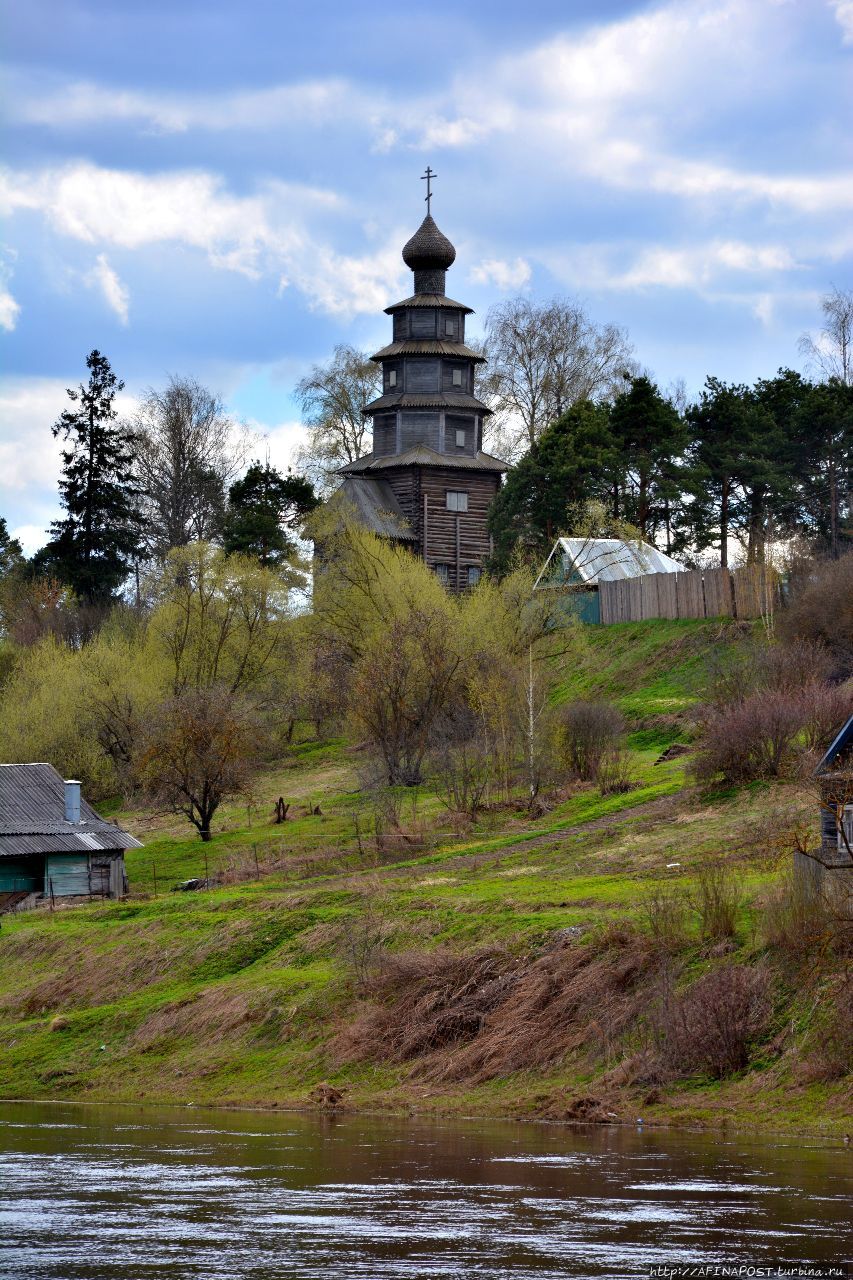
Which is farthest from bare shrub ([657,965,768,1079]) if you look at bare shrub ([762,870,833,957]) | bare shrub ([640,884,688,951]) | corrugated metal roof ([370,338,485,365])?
corrugated metal roof ([370,338,485,365])

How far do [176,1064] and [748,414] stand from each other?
46.3 meters

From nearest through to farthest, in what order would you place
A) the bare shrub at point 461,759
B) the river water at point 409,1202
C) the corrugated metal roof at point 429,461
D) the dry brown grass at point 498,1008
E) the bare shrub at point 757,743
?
the river water at point 409,1202, the dry brown grass at point 498,1008, the bare shrub at point 757,743, the bare shrub at point 461,759, the corrugated metal roof at point 429,461

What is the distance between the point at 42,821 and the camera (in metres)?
51.6

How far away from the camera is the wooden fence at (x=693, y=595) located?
201 ft

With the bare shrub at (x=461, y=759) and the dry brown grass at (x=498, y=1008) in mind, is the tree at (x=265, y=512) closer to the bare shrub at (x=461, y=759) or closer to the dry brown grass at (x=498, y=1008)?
the bare shrub at (x=461, y=759)

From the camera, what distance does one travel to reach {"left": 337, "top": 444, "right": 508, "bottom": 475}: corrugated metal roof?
80438mm

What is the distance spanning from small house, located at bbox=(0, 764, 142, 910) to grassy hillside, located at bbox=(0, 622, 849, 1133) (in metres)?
2.74

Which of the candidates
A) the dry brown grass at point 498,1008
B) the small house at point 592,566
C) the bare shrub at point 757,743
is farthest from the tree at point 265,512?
the dry brown grass at point 498,1008

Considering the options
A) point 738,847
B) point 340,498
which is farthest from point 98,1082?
point 340,498

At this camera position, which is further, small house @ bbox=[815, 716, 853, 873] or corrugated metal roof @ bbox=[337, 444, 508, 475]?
corrugated metal roof @ bbox=[337, 444, 508, 475]

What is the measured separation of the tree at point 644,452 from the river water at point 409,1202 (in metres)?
47.7

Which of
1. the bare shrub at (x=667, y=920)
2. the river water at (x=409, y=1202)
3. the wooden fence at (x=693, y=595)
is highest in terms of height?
the wooden fence at (x=693, y=595)

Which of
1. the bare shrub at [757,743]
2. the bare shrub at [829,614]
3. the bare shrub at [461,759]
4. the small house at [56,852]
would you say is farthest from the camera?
the bare shrub at [829,614]

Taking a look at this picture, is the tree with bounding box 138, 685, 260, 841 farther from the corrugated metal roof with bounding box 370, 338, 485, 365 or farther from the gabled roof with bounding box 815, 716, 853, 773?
the corrugated metal roof with bounding box 370, 338, 485, 365
